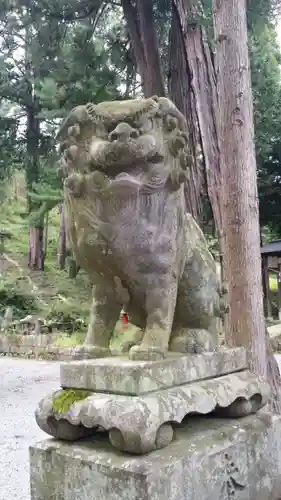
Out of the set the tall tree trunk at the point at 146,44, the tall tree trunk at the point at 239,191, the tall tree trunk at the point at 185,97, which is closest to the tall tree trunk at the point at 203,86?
the tall tree trunk at the point at 185,97

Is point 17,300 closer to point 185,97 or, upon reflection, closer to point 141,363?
point 185,97

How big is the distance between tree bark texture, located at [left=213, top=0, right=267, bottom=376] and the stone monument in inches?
42.3

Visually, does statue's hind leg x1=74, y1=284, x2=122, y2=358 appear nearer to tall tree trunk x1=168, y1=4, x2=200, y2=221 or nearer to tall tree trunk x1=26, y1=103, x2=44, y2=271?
tall tree trunk x1=168, y1=4, x2=200, y2=221

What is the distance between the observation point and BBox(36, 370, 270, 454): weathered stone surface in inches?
53.6

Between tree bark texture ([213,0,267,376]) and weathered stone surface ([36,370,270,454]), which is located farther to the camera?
tree bark texture ([213,0,267,376])

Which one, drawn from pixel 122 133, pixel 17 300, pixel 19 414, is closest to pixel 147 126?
pixel 122 133

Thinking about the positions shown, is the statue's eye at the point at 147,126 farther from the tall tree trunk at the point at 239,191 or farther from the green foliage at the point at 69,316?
the green foliage at the point at 69,316

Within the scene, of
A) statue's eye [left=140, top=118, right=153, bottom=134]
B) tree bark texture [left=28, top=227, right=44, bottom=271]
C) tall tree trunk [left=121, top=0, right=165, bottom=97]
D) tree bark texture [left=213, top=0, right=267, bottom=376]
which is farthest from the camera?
tree bark texture [left=28, top=227, right=44, bottom=271]

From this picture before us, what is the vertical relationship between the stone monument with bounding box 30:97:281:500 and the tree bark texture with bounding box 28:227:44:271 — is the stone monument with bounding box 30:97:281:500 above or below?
below

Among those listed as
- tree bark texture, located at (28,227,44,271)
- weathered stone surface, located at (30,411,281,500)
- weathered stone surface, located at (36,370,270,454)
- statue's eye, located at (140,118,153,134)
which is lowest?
weathered stone surface, located at (30,411,281,500)

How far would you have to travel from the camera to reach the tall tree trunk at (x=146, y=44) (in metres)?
4.95

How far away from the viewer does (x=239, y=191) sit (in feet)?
9.71

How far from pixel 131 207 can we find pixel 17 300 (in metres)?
11.4

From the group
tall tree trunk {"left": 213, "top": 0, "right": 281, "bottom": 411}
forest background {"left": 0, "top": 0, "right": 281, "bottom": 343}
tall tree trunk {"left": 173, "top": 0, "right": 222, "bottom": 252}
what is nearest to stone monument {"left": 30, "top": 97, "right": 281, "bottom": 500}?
forest background {"left": 0, "top": 0, "right": 281, "bottom": 343}
